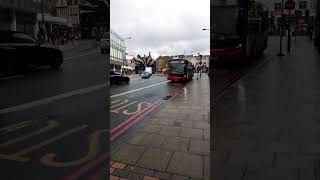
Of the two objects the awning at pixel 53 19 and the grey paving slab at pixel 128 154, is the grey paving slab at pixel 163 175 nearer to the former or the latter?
the grey paving slab at pixel 128 154

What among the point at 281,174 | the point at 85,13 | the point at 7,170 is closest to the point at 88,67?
the point at 85,13

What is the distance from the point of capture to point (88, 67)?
2895 mm

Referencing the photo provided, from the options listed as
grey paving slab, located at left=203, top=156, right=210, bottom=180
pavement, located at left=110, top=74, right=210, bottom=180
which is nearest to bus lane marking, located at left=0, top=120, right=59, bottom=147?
pavement, located at left=110, top=74, right=210, bottom=180

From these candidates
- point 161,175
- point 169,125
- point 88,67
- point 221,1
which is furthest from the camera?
point 221,1

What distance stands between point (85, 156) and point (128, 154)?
41.5 inches

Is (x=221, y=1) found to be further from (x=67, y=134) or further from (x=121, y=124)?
(x=67, y=134)

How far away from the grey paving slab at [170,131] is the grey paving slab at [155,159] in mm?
954

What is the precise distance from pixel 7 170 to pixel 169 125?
3.65m

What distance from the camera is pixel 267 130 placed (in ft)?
15.9

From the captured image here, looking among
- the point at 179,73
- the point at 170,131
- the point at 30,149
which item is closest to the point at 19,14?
the point at 30,149

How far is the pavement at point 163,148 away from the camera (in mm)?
3740

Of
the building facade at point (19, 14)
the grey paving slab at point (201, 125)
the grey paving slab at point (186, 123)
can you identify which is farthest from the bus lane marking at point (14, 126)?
the grey paving slab at point (186, 123)

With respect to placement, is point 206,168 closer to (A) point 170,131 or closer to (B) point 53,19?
A: (A) point 170,131

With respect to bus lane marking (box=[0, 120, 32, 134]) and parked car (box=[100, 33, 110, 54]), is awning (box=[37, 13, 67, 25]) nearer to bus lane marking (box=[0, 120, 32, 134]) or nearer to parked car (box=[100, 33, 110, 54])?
parked car (box=[100, 33, 110, 54])
